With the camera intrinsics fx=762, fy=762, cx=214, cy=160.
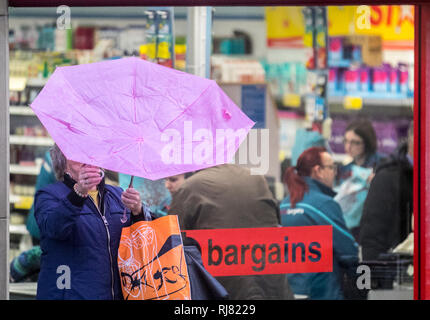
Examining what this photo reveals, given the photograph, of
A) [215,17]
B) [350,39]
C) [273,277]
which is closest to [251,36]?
[215,17]

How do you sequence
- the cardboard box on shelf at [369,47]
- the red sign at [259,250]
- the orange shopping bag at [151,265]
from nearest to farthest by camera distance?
the orange shopping bag at [151,265]
the red sign at [259,250]
the cardboard box on shelf at [369,47]

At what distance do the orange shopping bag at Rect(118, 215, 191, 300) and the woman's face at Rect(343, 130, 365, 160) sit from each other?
1363 mm

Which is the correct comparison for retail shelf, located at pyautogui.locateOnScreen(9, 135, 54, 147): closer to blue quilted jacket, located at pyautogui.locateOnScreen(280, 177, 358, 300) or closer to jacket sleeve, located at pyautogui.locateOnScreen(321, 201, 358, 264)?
blue quilted jacket, located at pyautogui.locateOnScreen(280, 177, 358, 300)

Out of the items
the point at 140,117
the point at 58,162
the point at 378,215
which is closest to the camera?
the point at 140,117

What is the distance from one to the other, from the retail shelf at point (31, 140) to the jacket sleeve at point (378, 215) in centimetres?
228

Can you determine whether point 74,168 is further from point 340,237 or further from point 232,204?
point 340,237

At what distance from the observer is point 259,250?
5.25 metres

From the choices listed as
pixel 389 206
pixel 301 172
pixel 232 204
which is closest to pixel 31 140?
pixel 232 204

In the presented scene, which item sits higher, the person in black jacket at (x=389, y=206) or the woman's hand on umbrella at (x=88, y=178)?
the woman's hand on umbrella at (x=88, y=178)

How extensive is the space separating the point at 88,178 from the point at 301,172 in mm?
1476

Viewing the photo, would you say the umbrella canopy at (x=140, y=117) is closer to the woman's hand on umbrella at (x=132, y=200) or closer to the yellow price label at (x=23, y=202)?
the woman's hand on umbrella at (x=132, y=200)

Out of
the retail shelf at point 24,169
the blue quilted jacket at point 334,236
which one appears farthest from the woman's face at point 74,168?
the blue quilted jacket at point 334,236

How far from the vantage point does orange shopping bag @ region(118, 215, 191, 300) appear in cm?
507

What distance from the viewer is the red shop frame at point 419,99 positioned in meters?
5.14
